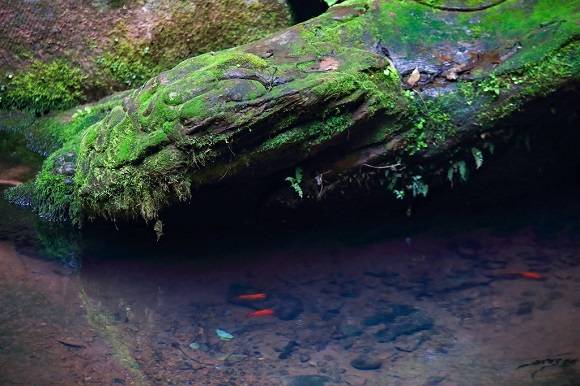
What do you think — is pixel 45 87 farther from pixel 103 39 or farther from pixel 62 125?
pixel 103 39

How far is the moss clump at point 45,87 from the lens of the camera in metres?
7.55

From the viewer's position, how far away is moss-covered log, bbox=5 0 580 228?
5.00 m

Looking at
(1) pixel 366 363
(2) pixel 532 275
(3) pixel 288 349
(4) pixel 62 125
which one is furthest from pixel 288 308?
(4) pixel 62 125

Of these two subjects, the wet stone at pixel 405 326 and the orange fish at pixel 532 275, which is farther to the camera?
the orange fish at pixel 532 275

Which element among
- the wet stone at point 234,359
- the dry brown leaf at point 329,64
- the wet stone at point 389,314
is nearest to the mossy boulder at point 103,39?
the dry brown leaf at point 329,64

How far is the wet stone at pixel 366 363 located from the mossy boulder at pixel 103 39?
439cm

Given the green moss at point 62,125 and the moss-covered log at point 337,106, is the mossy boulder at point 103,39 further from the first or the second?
the moss-covered log at point 337,106

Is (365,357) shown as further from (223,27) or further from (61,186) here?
(223,27)

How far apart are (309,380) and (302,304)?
3.04 feet

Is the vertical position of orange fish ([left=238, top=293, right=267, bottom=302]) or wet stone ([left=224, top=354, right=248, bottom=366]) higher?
orange fish ([left=238, top=293, right=267, bottom=302])

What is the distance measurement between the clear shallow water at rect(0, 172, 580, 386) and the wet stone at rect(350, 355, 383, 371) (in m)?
0.01

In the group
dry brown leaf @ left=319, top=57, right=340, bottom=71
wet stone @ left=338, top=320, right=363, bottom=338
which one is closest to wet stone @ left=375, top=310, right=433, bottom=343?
wet stone @ left=338, top=320, right=363, bottom=338

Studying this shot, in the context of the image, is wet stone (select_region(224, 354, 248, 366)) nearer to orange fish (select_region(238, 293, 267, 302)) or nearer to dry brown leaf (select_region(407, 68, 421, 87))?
orange fish (select_region(238, 293, 267, 302))

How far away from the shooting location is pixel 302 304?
16.3 feet
